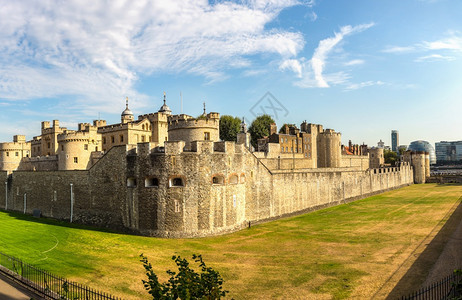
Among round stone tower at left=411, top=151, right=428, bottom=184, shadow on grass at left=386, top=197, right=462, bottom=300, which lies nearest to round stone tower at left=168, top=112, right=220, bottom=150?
shadow on grass at left=386, top=197, right=462, bottom=300

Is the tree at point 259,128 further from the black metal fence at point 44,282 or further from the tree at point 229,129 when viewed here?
the black metal fence at point 44,282

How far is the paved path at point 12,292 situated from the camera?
13863mm

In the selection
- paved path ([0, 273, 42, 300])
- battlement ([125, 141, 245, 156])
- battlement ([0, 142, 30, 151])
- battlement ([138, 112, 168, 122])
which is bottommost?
paved path ([0, 273, 42, 300])

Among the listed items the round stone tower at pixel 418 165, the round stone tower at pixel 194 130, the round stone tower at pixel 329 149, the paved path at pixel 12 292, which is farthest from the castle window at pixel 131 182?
the round stone tower at pixel 418 165

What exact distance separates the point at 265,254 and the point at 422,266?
31.6 ft

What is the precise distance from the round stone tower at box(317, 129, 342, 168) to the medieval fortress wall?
18063mm

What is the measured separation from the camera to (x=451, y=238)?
25.1 meters

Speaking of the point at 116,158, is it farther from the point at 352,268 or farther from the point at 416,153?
the point at 416,153

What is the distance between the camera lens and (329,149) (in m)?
71.7

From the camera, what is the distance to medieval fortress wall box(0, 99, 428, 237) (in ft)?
88.3

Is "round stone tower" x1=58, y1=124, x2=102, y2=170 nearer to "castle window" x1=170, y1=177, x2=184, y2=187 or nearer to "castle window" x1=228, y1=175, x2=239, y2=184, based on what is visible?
"castle window" x1=170, y1=177, x2=184, y2=187

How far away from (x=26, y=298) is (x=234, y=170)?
18.9 metres

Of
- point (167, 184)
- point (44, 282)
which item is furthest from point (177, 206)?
point (44, 282)

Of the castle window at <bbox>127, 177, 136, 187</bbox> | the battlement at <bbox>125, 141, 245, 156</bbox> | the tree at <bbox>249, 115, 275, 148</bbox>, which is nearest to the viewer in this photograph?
the battlement at <bbox>125, 141, 245, 156</bbox>
